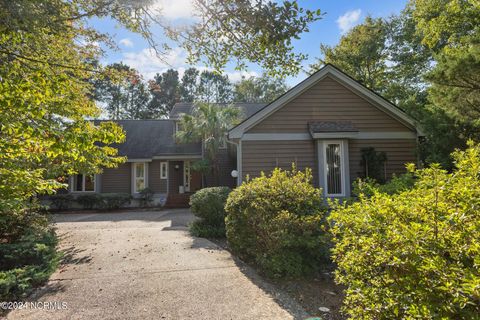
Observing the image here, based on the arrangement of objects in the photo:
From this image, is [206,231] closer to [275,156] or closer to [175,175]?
[275,156]

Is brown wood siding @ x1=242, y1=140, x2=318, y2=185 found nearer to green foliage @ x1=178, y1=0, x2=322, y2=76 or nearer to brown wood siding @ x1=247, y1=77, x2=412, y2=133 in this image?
brown wood siding @ x1=247, y1=77, x2=412, y2=133

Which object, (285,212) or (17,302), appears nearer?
(17,302)

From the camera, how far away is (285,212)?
15.1 feet

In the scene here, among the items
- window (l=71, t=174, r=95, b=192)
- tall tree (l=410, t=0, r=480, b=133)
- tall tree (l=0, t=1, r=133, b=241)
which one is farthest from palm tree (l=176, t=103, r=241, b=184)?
tall tree (l=410, t=0, r=480, b=133)

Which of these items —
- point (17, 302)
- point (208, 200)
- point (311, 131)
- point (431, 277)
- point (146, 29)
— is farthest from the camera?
point (311, 131)

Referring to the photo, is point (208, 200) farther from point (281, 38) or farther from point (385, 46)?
point (385, 46)

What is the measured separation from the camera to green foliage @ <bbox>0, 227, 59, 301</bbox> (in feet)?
13.2

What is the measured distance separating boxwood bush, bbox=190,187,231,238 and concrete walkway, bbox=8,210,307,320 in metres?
1.13

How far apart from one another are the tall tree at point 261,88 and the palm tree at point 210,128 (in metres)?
22.5

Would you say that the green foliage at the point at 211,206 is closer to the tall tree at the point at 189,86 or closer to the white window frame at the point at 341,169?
the white window frame at the point at 341,169

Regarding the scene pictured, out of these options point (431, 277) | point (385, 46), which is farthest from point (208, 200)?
point (385, 46)

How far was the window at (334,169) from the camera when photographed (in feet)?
31.0

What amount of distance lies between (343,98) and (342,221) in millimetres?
8529

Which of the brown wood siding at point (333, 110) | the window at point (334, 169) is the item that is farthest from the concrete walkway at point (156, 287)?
the brown wood siding at point (333, 110)
